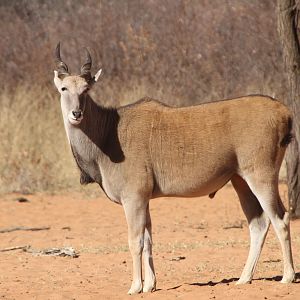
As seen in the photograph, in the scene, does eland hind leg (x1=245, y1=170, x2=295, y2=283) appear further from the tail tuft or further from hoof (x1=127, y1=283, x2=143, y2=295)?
hoof (x1=127, y1=283, x2=143, y2=295)

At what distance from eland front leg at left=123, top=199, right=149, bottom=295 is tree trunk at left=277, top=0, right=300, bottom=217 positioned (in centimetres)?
542

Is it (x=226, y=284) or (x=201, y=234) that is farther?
(x=201, y=234)

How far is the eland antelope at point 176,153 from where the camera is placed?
957 cm

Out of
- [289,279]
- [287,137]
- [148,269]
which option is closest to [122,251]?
[148,269]

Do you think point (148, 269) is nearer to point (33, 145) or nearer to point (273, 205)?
point (273, 205)

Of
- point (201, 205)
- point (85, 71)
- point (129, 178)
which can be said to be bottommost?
point (201, 205)

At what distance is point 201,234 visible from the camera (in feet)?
47.1

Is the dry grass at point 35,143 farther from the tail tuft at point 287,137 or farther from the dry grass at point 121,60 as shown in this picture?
the tail tuft at point 287,137

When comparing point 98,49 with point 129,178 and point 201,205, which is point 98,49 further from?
→ point 129,178

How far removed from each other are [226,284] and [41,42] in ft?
47.3

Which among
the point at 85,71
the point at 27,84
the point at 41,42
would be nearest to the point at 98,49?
the point at 41,42

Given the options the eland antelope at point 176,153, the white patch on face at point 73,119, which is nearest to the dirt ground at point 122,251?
the eland antelope at point 176,153

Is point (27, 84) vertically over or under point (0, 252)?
over

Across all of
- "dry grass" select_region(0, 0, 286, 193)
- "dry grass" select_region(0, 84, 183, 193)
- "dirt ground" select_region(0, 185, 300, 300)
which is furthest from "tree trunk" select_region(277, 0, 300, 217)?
"dry grass" select_region(0, 0, 286, 193)
